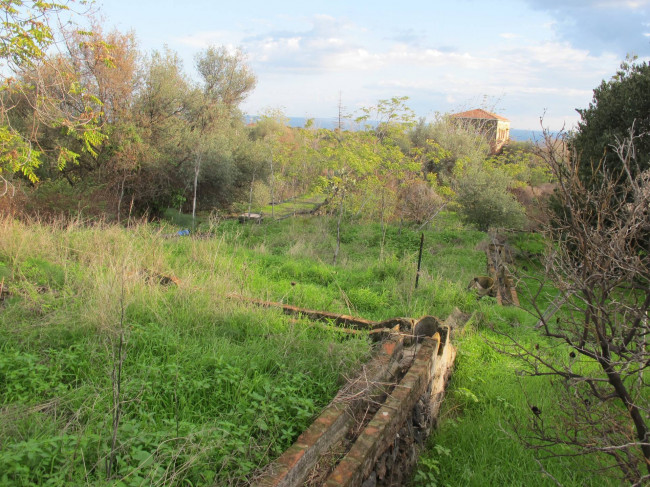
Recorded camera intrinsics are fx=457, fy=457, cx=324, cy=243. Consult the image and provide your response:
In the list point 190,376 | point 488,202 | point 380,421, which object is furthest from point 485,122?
point 190,376

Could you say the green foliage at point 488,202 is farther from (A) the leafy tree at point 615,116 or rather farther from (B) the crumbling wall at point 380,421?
(B) the crumbling wall at point 380,421

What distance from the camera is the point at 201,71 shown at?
21016mm

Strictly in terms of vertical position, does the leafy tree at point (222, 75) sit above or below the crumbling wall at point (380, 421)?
above

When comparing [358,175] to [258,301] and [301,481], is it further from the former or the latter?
[301,481]

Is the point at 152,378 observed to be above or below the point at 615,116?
below

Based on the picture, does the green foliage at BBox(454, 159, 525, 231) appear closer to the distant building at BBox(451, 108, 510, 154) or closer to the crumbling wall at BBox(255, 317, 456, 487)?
the crumbling wall at BBox(255, 317, 456, 487)

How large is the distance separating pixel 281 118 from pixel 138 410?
25.4 meters

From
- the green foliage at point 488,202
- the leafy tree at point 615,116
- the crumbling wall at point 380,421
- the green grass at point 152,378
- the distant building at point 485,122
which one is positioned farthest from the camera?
the distant building at point 485,122

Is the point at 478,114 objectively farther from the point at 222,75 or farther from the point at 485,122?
the point at 222,75

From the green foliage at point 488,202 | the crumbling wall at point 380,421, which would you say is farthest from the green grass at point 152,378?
the green foliage at point 488,202

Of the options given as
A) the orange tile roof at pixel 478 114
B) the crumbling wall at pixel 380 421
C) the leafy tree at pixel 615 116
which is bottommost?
the crumbling wall at pixel 380 421

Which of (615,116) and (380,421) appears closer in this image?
(380,421)

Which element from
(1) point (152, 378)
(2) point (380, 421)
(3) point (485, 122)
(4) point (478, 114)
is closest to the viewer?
(2) point (380, 421)

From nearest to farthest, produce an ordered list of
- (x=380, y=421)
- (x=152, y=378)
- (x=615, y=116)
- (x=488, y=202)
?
(x=380, y=421) → (x=152, y=378) → (x=615, y=116) → (x=488, y=202)
